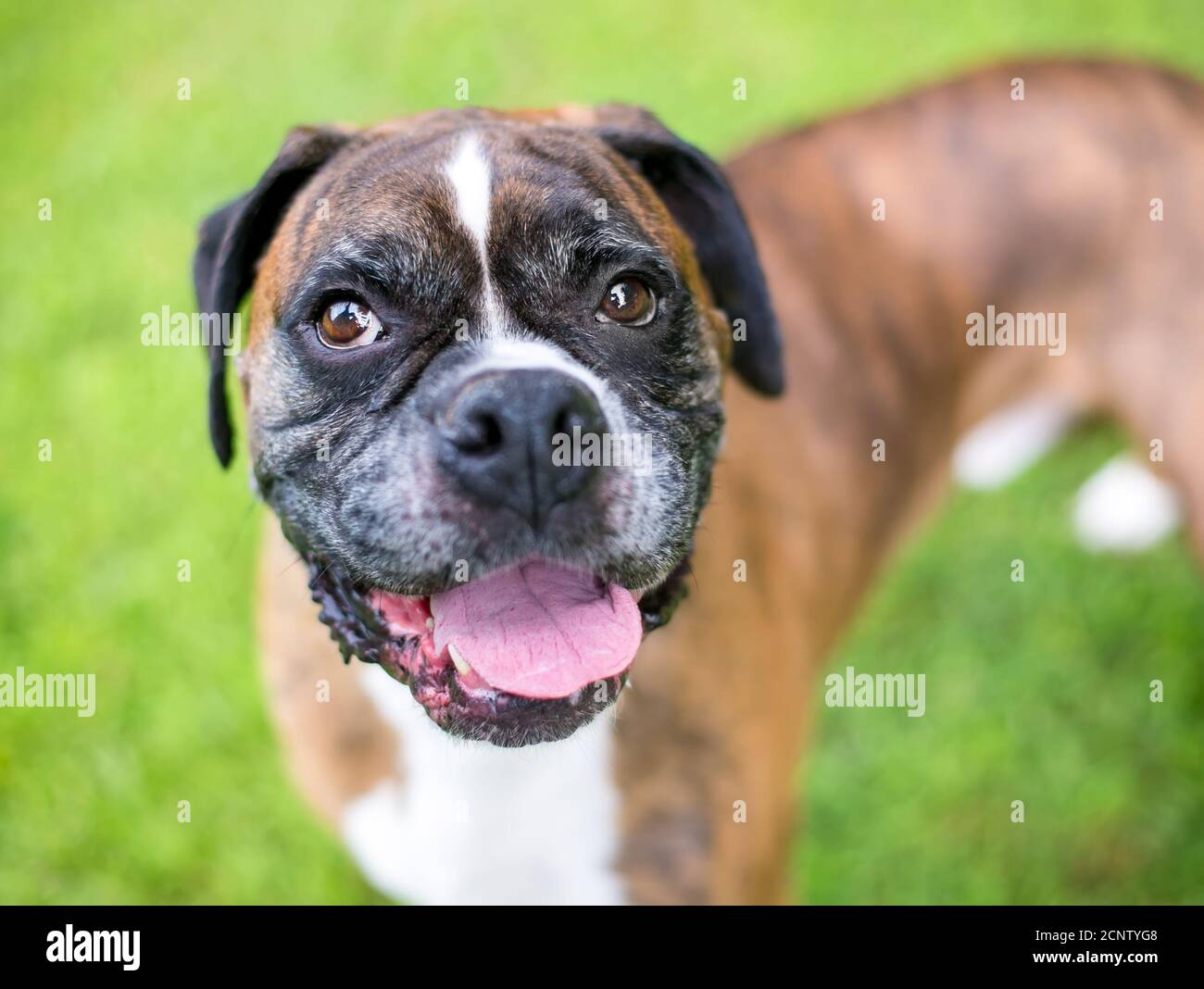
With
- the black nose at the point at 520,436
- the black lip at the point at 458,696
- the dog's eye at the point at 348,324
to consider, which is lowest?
the black lip at the point at 458,696

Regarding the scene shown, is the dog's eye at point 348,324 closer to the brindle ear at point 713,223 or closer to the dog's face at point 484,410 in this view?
the dog's face at point 484,410

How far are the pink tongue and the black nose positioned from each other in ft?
0.74

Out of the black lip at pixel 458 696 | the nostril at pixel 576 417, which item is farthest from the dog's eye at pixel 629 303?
the black lip at pixel 458 696

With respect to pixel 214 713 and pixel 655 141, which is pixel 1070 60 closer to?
pixel 655 141

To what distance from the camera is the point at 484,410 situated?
71.4 inches

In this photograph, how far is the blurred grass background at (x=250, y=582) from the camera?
366cm

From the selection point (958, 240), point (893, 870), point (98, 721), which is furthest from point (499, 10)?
point (893, 870)

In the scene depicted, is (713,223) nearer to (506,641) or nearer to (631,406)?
(631,406)

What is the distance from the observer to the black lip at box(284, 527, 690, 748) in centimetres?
198

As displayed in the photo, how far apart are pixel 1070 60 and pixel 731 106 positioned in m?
2.57

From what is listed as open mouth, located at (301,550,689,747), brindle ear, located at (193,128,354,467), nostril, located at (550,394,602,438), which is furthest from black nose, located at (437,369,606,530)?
brindle ear, located at (193,128,354,467)

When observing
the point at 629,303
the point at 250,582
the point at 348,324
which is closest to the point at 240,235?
the point at 348,324
